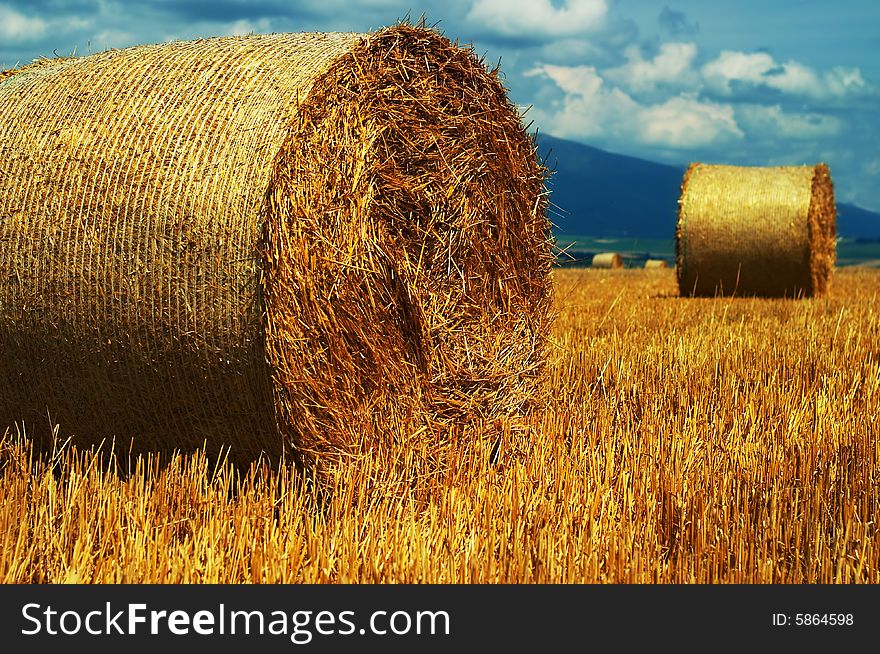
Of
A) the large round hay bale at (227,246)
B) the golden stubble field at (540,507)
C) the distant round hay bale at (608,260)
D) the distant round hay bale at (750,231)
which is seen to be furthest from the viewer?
the distant round hay bale at (608,260)

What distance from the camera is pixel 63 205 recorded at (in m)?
4.50

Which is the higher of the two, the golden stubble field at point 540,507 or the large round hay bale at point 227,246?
the large round hay bale at point 227,246

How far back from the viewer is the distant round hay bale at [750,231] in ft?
41.9

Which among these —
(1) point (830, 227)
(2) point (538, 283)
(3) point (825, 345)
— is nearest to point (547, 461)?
(2) point (538, 283)

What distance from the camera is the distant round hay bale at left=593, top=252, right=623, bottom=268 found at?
85.0 ft

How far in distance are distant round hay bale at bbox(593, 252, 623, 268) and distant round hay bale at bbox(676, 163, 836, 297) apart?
40.7ft

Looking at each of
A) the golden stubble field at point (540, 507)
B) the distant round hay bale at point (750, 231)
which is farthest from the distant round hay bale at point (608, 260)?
the golden stubble field at point (540, 507)

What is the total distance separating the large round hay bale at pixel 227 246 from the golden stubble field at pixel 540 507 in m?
0.25

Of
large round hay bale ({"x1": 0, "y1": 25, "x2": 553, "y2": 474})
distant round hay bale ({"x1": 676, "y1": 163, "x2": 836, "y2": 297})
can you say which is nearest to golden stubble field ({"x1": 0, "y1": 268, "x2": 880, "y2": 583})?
large round hay bale ({"x1": 0, "y1": 25, "x2": 553, "y2": 474})

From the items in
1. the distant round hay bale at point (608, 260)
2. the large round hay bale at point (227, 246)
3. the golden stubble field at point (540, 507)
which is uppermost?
the distant round hay bale at point (608, 260)

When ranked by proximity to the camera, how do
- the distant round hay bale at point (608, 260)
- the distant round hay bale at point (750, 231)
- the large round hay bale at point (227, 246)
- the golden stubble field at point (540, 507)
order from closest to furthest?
the golden stubble field at point (540, 507) → the large round hay bale at point (227, 246) → the distant round hay bale at point (750, 231) → the distant round hay bale at point (608, 260)

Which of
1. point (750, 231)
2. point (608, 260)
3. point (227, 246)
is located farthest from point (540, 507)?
point (608, 260)

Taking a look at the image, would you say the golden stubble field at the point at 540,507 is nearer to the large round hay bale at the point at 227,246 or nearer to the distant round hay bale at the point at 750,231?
the large round hay bale at the point at 227,246

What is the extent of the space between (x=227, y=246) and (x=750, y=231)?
9.89 meters
